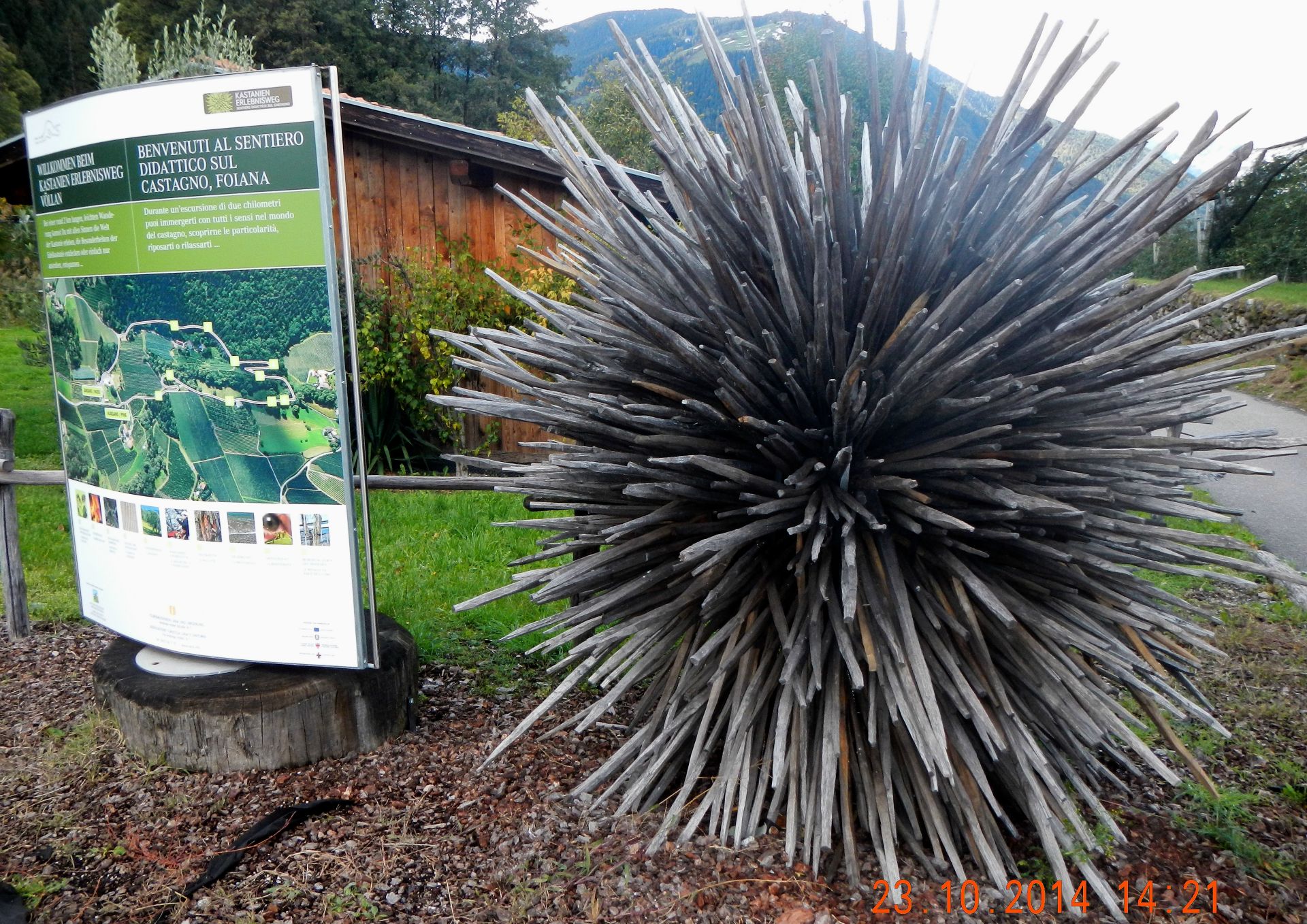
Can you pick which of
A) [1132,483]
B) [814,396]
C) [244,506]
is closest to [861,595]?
[814,396]

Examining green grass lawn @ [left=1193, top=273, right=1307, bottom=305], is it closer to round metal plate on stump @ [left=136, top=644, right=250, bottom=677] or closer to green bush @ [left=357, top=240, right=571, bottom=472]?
green bush @ [left=357, top=240, right=571, bottom=472]

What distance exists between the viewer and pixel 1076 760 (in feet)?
9.12

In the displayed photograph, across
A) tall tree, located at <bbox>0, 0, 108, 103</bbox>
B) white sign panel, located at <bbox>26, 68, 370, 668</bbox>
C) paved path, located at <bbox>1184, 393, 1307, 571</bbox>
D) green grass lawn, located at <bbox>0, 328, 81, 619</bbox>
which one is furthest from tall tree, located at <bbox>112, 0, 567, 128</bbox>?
white sign panel, located at <bbox>26, 68, 370, 668</bbox>

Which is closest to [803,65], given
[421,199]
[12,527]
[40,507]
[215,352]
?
[421,199]

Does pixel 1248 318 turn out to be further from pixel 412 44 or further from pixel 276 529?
pixel 412 44

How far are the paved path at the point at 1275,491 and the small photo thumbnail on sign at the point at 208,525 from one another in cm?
501

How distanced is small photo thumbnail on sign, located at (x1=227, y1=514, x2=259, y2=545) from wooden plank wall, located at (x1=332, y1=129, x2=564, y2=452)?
5359 millimetres

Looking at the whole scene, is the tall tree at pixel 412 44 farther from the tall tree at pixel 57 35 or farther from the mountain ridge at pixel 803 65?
the mountain ridge at pixel 803 65

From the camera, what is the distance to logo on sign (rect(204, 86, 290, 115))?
279 cm

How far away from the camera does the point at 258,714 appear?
2.99m

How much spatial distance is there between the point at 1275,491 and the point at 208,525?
9369mm

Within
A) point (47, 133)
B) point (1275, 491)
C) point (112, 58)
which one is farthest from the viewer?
point (112, 58)

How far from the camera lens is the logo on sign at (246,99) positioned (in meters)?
2.79

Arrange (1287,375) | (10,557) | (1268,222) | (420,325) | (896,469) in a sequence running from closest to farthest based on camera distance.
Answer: (896,469)
(10,557)
(420,325)
(1287,375)
(1268,222)
